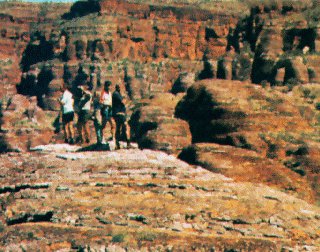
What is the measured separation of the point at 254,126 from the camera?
27844 mm

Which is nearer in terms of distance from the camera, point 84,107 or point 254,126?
point 254,126

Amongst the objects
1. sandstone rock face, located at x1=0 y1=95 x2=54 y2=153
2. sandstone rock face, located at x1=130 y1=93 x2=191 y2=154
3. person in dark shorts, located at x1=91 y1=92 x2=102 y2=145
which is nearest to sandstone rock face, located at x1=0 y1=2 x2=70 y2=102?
sandstone rock face, located at x1=0 y1=95 x2=54 y2=153

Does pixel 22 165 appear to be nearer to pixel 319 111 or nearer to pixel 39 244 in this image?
Answer: pixel 39 244

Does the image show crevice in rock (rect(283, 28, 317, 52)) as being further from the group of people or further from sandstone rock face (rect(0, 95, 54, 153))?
sandstone rock face (rect(0, 95, 54, 153))

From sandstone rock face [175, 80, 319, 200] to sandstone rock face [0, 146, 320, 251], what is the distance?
3.16 m

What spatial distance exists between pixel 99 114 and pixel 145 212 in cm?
882

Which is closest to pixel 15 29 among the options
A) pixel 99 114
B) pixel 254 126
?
pixel 99 114

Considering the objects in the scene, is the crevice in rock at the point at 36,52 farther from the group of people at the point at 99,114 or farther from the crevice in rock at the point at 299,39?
the group of people at the point at 99,114

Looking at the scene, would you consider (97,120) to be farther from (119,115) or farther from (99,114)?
(119,115)

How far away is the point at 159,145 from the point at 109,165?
241 inches

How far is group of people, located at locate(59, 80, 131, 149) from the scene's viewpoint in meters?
27.0

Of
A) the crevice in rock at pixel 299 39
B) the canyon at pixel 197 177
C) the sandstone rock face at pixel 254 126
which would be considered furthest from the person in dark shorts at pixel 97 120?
the crevice in rock at pixel 299 39

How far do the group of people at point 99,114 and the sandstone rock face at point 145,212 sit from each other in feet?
12.1

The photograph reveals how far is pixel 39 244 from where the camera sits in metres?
19.2
